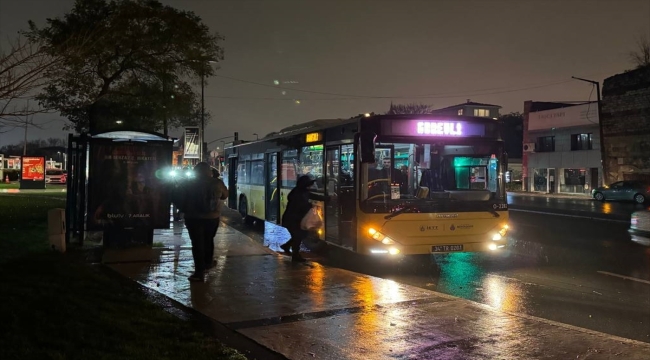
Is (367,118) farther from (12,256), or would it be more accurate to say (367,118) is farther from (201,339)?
(12,256)

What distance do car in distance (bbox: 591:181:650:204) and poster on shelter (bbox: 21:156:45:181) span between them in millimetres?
38847

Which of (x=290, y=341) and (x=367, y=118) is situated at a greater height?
(x=367, y=118)

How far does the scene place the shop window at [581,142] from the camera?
44375 millimetres

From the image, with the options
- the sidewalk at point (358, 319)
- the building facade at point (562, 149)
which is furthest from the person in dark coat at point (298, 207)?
the building facade at point (562, 149)

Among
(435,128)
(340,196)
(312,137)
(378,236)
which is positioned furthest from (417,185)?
(312,137)

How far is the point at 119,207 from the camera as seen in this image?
11.3m

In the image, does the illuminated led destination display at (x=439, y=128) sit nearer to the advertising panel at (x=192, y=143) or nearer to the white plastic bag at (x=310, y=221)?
the white plastic bag at (x=310, y=221)

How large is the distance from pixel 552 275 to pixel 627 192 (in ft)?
92.3

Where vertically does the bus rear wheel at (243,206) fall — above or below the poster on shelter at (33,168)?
below

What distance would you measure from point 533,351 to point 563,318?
2167mm

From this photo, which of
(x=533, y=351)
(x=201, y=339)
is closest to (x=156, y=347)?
(x=201, y=339)

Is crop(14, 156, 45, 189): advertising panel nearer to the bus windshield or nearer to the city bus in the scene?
the city bus

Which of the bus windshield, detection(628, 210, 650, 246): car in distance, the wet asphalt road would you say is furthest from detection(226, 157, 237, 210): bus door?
detection(628, 210, 650, 246): car in distance

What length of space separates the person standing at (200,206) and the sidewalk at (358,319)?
1.41ft
